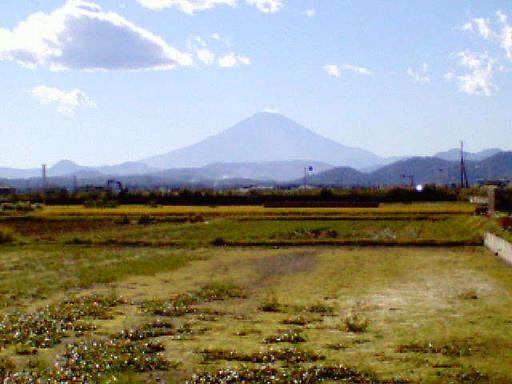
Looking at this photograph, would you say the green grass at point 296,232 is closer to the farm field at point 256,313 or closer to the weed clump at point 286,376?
the farm field at point 256,313

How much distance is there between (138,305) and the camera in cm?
2064

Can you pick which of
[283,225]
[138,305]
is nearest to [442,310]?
[138,305]

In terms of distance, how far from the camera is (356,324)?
671 inches

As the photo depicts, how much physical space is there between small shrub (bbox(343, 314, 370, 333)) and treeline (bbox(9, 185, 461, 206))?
3045 inches

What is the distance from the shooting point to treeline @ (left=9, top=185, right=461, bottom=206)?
Result: 9969 centimetres

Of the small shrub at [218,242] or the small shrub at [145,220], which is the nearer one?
the small shrub at [218,242]

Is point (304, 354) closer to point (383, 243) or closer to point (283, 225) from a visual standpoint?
point (383, 243)

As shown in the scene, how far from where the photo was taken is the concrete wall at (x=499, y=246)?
31712mm

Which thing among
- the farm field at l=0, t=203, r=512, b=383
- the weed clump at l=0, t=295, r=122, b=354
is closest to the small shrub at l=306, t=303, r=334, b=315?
the farm field at l=0, t=203, r=512, b=383

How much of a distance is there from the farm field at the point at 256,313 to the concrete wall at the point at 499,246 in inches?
19.3

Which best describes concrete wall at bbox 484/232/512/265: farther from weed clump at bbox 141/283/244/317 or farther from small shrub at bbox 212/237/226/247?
small shrub at bbox 212/237/226/247

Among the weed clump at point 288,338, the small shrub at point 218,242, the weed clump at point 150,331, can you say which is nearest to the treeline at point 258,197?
the small shrub at point 218,242

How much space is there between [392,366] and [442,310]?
6.56m

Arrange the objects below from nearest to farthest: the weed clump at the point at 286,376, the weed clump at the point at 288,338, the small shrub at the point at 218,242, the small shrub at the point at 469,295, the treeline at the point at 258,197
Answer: the weed clump at the point at 286,376 → the weed clump at the point at 288,338 → the small shrub at the point at 469,295 → the small shrub at the point at 218,242 → the treeline at the point at 258,197
